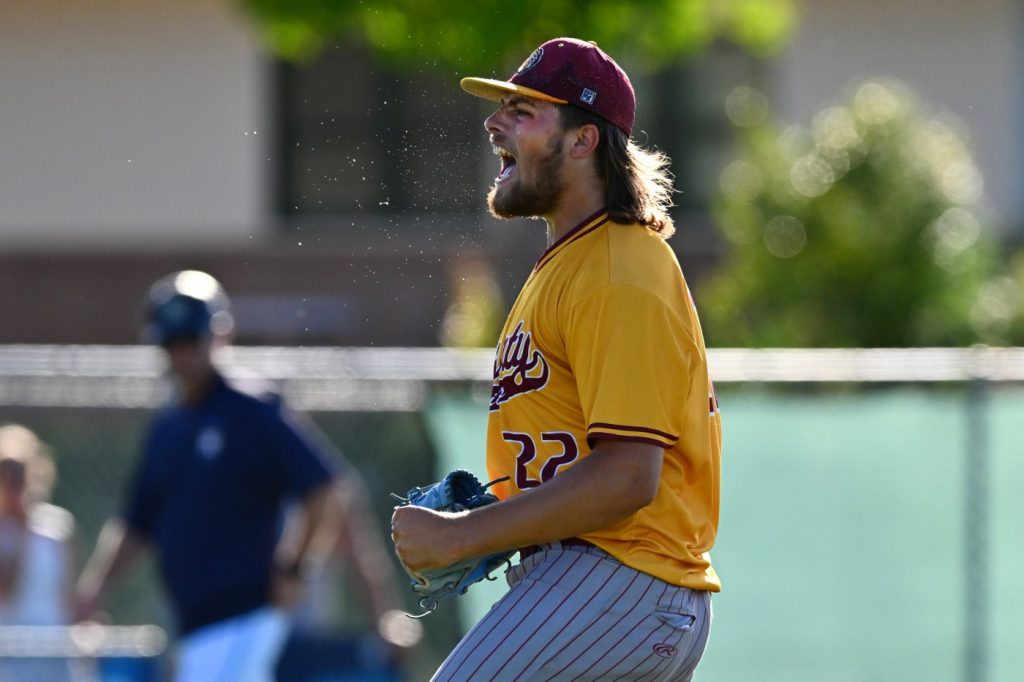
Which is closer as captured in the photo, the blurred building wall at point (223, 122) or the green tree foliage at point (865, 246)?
the green tree foliage at point (865, 246)

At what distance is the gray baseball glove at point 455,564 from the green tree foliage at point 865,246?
25.7ft

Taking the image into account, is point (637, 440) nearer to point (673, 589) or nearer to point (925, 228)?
point (673, 589)

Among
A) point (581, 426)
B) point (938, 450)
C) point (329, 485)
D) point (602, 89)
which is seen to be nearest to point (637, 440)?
point (581, 426)

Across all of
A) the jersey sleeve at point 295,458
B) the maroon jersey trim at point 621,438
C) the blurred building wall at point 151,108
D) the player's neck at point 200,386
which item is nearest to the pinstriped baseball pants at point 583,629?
the maroon jersey trim at point 621,438

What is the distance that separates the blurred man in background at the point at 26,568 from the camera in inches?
286

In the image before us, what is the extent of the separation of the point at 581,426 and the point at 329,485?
329 centimetres

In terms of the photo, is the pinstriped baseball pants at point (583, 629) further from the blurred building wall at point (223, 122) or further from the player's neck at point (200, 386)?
the blurred building wall at point (223, 122)

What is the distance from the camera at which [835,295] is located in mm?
11984

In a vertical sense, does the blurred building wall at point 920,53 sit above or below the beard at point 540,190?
below

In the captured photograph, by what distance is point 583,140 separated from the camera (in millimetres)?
3520

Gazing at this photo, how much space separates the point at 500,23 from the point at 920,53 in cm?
1121

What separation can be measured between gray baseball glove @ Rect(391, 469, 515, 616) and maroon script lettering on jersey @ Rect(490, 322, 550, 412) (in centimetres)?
19

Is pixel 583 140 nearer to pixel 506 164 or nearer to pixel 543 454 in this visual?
pixel 506 164

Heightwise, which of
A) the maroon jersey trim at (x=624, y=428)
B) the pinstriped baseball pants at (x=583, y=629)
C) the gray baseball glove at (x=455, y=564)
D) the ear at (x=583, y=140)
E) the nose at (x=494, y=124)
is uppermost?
the nose at (x=494, y=124)
